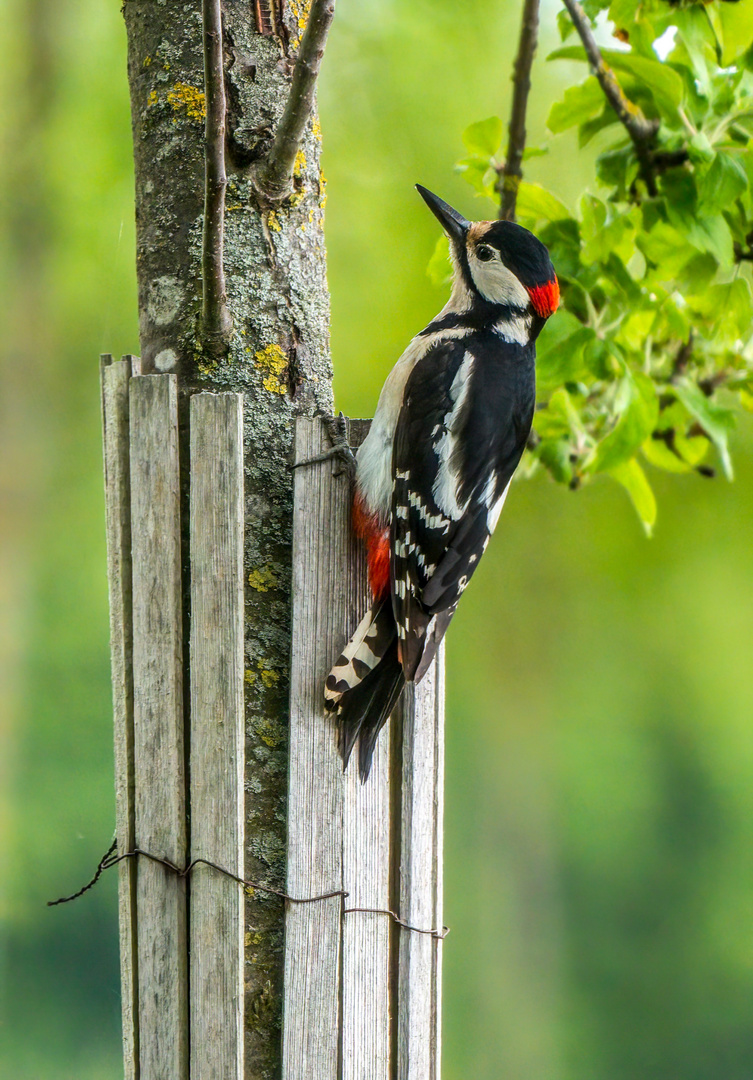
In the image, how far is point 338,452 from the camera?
788mm

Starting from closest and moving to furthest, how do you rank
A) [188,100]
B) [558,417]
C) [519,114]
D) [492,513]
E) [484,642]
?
[188,100] < [492,513] < [519,114] < [558,417] < [484,642]

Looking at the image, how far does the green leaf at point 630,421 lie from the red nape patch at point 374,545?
0.32 m

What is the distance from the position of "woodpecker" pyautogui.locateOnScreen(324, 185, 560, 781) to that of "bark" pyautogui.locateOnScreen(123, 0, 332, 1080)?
7 cm

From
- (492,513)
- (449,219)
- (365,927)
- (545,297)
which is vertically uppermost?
(449,219)

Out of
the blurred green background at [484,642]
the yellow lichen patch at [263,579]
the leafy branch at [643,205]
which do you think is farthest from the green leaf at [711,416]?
the blurred green background at [484,642]

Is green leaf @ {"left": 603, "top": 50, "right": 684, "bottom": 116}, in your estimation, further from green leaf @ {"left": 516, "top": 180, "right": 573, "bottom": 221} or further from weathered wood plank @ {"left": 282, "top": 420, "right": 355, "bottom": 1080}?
weathered wood plank @ {"left": 282, "top": 420, "right": 355, "bottom": 1080}

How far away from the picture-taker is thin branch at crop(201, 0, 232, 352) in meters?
0.69

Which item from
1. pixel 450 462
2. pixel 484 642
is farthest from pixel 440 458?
pixel 484 642

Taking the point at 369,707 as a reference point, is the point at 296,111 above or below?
above

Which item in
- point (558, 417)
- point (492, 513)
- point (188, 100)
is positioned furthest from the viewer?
point (558, 417)

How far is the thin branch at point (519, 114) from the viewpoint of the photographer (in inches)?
41.3

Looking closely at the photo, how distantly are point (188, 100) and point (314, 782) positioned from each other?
0.58 m

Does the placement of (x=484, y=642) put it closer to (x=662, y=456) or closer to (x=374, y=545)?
(x=662, y=456)

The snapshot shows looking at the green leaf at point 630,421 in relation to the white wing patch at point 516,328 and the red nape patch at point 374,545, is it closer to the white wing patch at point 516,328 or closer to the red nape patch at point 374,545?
the white wing patch at point 516,328
